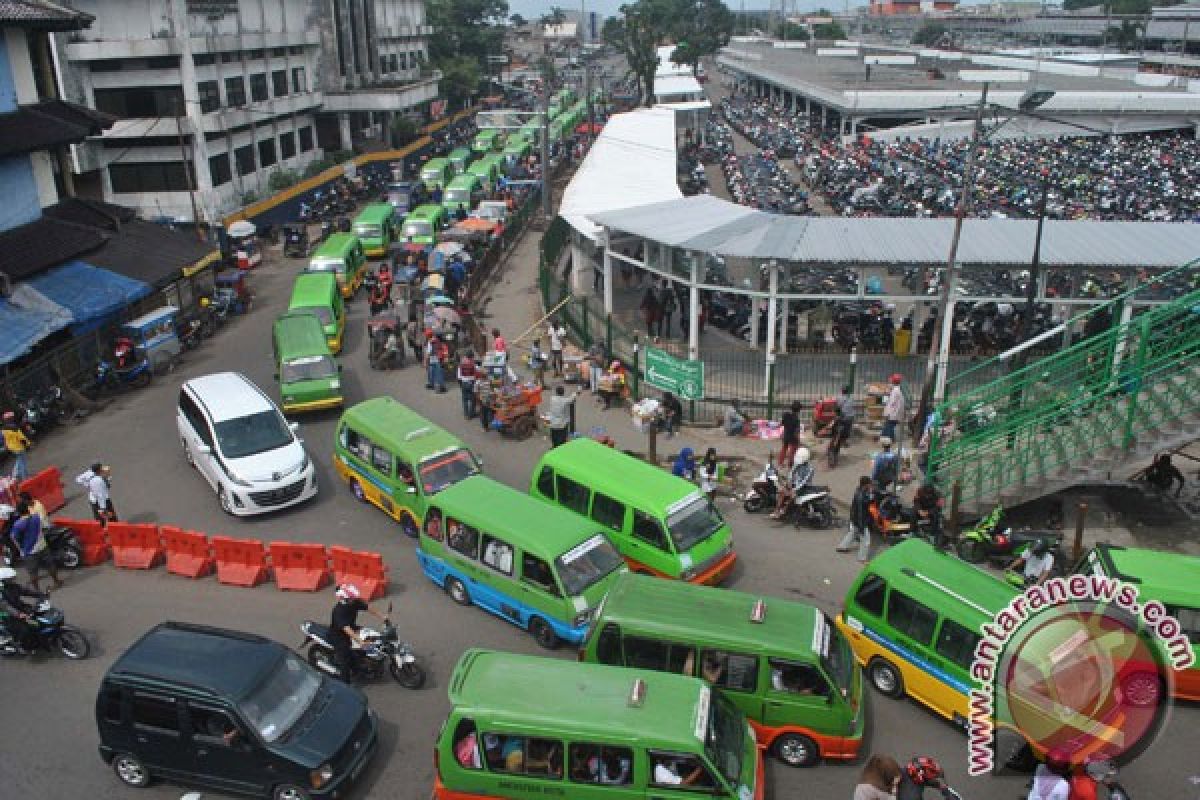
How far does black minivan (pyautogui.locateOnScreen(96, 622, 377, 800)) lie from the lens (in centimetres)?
936

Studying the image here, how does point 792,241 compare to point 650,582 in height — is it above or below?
above

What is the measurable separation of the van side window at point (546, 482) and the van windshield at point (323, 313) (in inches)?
469

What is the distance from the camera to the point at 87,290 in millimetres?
23375

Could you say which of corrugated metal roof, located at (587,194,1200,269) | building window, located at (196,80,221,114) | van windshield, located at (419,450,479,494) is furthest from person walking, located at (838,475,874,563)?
building window, located at (196,80,221,114)

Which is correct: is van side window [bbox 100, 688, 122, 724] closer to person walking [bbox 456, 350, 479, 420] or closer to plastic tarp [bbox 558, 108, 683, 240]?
person walking [bbox 456, 350, 479, 420]

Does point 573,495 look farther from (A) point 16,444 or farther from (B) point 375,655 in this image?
(A) point 16,444

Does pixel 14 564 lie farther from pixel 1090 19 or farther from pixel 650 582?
pixel 1090 19

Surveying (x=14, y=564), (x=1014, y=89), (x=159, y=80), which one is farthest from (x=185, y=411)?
(x=1014, y=89)

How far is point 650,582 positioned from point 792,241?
12123 mm

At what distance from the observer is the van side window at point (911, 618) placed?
35.0 ft

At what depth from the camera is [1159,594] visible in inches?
428

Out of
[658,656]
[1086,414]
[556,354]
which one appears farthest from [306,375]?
[1086,414]

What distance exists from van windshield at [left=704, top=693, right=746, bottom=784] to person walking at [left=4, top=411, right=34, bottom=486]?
1383 centimetres

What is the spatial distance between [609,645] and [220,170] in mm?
39337
